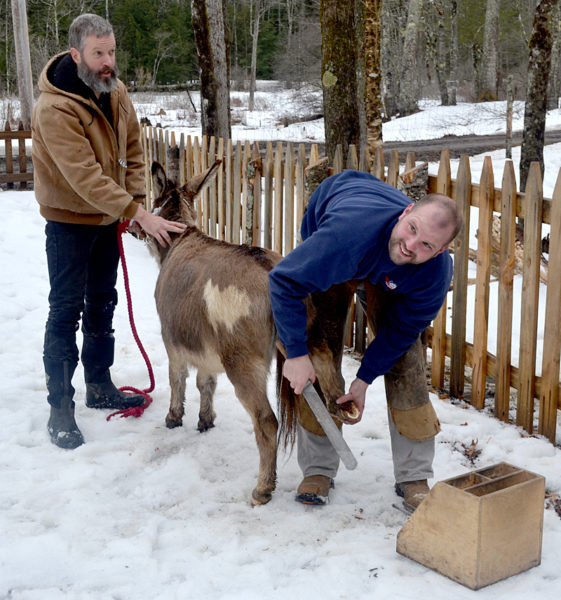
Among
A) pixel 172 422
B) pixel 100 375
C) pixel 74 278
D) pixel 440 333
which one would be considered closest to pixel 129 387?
pixel 100 375

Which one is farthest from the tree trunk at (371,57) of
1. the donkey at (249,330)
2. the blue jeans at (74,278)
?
the donkey at (249,330)

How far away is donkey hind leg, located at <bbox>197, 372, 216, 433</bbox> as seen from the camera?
4.25 meters

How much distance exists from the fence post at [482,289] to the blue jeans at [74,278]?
7.41ft

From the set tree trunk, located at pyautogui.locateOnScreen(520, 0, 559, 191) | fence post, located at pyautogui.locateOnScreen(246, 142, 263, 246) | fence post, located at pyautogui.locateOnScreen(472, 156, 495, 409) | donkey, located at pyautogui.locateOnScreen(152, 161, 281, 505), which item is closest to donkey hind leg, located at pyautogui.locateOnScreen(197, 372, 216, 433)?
donkey, located at pyautogui.locateOnScreen(152, 161, 281, 505)

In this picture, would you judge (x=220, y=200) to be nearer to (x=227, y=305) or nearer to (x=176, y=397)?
(x=176, y=397)

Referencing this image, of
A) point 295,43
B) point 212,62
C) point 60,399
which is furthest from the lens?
point 295,43

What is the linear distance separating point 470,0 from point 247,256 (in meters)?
42.0

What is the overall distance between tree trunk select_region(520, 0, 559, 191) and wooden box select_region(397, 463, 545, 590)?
7.14 metres

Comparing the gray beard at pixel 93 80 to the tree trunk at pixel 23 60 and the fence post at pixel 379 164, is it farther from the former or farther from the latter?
the tree trunk at pixel 23 60

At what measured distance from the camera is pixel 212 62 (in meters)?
9.41

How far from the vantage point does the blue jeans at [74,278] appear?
397 centimetres

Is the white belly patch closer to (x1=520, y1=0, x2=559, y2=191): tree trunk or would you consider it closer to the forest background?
(x1=520, y1=0, x2=559, y2=191): tree trunk

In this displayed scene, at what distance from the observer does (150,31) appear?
40219 millimetres

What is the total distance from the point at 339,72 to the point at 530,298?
3.17 m
